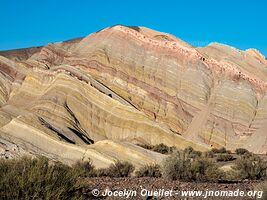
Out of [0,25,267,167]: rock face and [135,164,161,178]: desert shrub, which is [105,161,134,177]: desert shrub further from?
[0,25,267,167]: rock face

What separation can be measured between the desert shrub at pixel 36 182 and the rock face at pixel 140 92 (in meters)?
23.5

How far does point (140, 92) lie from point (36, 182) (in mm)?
46365

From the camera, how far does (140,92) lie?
55.5m

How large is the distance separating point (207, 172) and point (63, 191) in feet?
34.0

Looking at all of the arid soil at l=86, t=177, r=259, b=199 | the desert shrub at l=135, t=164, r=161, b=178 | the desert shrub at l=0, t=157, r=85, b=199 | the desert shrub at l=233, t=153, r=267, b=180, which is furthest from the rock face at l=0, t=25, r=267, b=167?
the desert shrub at l=0, t=157, r=85, b=199

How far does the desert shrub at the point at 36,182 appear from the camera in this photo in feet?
29.2


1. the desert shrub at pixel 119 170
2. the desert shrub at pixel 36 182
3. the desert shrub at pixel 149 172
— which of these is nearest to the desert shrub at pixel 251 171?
the desert shrub at pixel 149 172

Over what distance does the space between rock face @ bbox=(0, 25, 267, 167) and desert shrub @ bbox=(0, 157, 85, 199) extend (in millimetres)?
23514

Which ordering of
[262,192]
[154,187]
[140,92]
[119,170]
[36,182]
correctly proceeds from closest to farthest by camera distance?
[36,182], [262,192], [154,187], [119,170], [140,92]

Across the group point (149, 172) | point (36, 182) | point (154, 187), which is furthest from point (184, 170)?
point (36, 182)

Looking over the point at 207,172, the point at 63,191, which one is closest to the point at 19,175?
the point at 63,191

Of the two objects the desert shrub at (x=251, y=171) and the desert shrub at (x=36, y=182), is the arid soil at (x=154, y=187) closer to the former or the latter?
the desert shrub at (x=36, y=182)

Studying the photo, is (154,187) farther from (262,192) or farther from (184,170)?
(184,170)

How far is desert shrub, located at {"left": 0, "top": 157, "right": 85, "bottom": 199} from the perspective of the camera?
29.2ft
